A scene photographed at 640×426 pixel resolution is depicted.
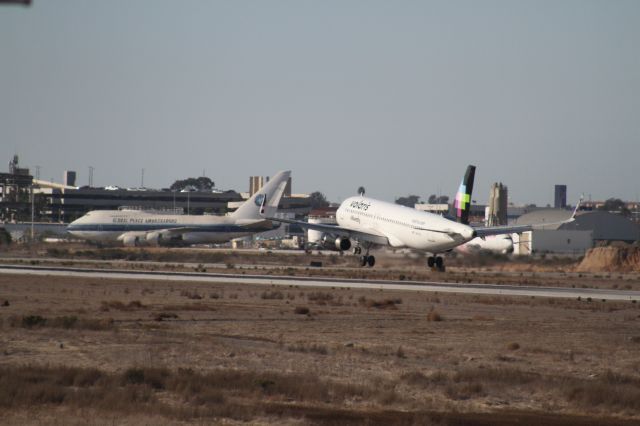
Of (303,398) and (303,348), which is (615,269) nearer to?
(303,348)

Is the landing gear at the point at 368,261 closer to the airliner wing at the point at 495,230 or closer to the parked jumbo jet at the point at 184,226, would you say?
the airliner wing at the point at 495,230

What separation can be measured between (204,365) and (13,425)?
25.2ft

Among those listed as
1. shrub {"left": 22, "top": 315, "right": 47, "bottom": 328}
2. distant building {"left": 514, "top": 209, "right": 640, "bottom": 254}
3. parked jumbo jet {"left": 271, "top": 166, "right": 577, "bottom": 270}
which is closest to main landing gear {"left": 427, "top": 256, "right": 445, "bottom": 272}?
parked jumbo jet {"left": 271, "top": 166, "right": 577, "bottom": 270}

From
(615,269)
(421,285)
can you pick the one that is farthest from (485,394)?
(615,269)

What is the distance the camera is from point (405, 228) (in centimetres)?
7450

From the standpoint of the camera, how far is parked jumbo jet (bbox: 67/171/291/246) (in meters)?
111

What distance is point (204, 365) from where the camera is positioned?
24.4m

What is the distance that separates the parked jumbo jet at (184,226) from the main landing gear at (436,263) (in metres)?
40.4

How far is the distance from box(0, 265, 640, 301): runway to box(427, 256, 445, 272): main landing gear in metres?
9.85

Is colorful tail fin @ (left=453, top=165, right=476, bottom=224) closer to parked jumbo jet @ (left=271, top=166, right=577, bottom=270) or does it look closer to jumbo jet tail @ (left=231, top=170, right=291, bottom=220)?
parked jumbo jet @ (left=271, top=166, right=577, bottom=270)

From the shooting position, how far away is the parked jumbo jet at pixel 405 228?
228 feet

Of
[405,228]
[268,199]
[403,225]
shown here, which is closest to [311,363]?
[405,228]

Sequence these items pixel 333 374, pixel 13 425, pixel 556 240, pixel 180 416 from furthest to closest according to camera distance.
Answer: pixel 556 240, pixel 333 374, pixel 180 416, pixel 13 425

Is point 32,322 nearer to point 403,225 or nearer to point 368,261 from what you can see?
point 403,225
